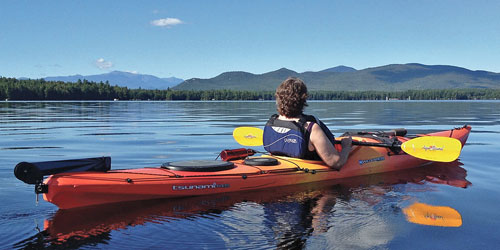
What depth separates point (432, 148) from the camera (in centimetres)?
929

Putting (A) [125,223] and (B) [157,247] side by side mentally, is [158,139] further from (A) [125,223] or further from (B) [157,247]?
(B) [157,247]

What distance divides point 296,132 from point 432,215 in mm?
2518

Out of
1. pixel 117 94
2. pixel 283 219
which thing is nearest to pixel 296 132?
pixel 283 219

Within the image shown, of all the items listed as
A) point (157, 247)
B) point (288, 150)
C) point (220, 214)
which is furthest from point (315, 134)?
point (157, 247)

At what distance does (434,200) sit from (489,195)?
3.68 ft

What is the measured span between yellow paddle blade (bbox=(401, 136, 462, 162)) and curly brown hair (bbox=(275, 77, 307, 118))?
9.96 ft

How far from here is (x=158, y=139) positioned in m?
15.5

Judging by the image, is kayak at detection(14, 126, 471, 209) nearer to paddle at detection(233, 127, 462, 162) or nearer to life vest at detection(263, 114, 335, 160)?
life vest at detection(263, 114, 335, 160)

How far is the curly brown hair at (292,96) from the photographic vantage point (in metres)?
7.47

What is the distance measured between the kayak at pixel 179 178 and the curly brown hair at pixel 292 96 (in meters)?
0.98

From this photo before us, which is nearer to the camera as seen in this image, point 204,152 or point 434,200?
point 434,200

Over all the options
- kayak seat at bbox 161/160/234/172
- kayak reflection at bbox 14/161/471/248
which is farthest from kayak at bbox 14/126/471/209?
kayak reflection at bbox 14/161/471/248

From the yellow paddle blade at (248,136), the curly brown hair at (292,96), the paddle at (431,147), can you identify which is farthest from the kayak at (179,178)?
the yellow paddle blade at (248,136)

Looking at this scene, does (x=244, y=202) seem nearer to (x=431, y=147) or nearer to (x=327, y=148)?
(x=327, y=148)
